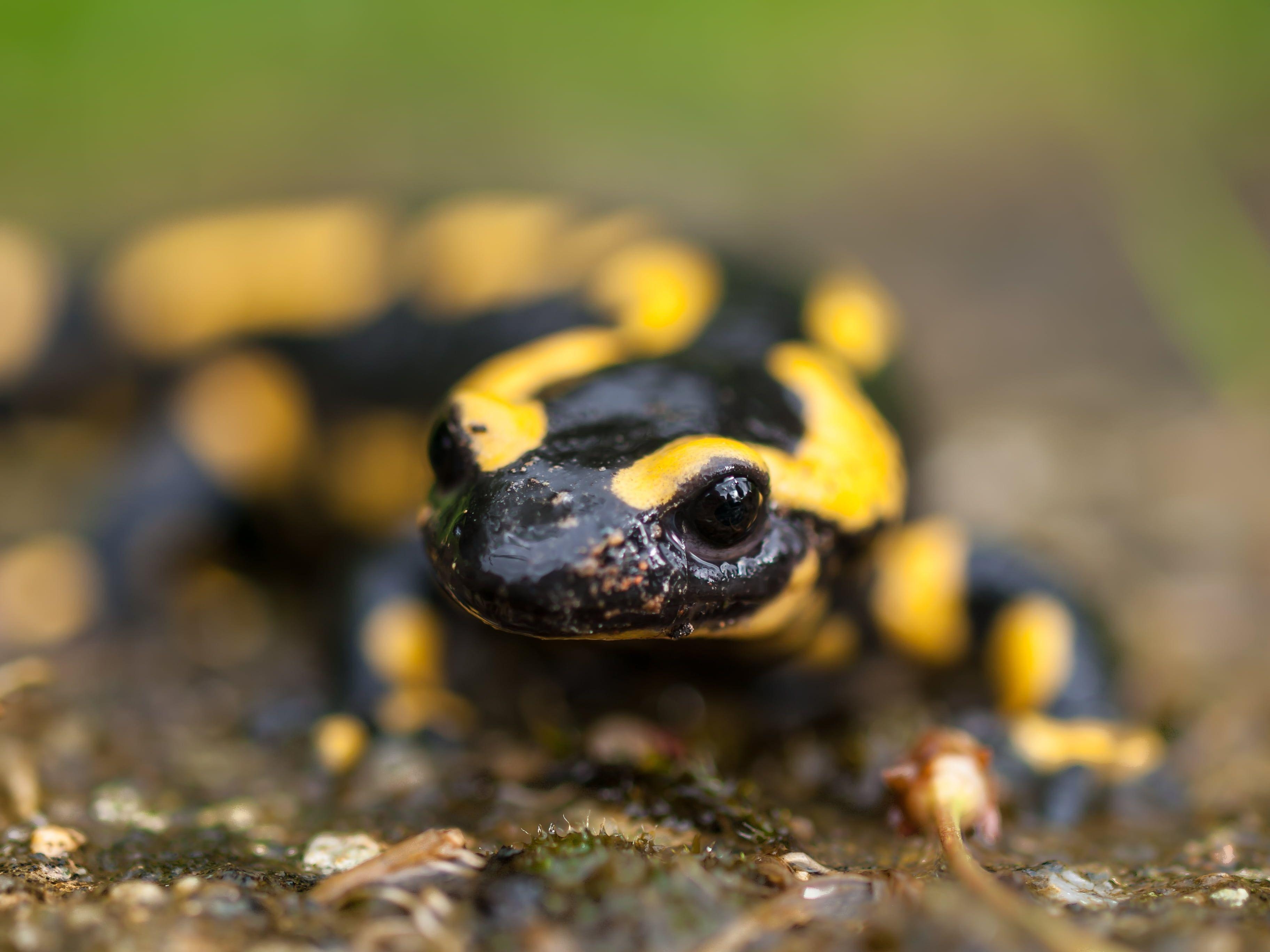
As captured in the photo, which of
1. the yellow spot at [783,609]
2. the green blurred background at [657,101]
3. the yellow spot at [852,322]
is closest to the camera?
the yellow spot at [783,609]

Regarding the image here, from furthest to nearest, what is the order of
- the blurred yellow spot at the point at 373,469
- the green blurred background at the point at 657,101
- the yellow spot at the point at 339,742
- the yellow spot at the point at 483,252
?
the green blurred background at the point at 657,101, the blurred yellow spot at the point at 373,469, the yellow spot at the point at 483,252, the yellow spot at the point at 339,742

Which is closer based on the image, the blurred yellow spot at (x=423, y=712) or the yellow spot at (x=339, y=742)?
the yellow spot at (x=339, y=742)

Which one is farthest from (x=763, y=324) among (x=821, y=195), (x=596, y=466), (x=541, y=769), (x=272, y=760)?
(x=821, y=195)

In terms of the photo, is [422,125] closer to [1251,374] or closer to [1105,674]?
[1251,374]

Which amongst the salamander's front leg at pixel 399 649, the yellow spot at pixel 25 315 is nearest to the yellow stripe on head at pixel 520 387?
the salamander's front leg at pixel 399 649

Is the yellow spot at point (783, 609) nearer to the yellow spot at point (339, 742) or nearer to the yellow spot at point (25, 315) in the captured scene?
the yellow spot at point (339, 742)

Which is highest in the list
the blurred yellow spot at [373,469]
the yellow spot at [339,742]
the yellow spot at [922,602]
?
the blurred yellow spot at [373,469]
